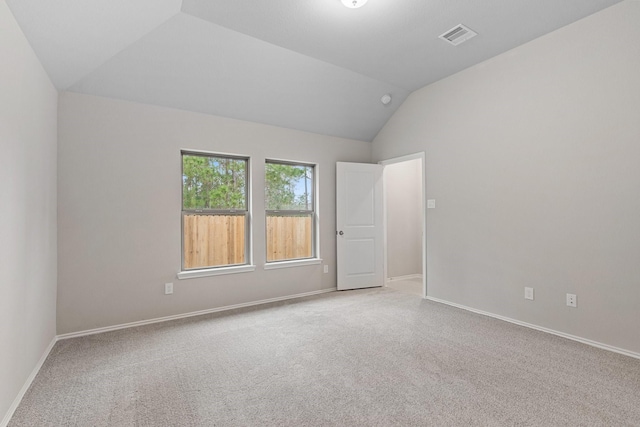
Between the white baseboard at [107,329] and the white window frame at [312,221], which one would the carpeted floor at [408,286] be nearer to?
the white baseboard at [107,329]

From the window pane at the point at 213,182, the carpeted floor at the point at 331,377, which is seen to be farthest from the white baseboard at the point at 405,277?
the window pane at the point at 213,182

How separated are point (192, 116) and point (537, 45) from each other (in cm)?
369

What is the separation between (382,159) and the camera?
4.96 m

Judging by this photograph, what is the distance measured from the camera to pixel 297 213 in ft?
14.8

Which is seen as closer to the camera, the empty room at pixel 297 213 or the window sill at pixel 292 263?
the empty room at pixel 297 213

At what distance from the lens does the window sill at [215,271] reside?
3522 mm

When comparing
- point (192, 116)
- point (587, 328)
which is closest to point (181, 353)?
point (192, 116)

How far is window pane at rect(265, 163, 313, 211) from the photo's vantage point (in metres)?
4.28

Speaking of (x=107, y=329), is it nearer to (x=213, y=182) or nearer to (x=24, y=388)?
(x=24, y=388)

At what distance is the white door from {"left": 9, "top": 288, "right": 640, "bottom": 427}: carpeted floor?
150 cm

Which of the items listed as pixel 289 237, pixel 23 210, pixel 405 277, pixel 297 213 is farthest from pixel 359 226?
pixel 23 210

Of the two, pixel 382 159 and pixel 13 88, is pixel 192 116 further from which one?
pixel 382 159

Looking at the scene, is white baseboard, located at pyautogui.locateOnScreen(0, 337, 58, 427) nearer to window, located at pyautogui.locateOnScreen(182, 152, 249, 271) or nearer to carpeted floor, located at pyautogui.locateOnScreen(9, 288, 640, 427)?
carpeted floor, located at pyautogui.locateOnScreen(9, 288, 640, 427)

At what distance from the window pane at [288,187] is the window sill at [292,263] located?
0.75 meters
